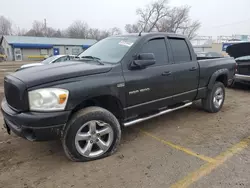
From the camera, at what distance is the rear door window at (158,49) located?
13.0ft

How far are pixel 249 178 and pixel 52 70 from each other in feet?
9.96

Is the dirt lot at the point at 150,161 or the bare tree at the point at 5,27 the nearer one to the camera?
the dirt lot at the point at 150,161

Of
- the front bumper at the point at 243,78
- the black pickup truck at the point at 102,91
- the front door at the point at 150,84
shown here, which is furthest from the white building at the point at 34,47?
the front door at the point at 150,84

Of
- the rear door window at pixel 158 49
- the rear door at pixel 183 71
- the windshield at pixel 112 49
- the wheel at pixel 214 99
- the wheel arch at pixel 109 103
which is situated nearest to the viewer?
the wheel arch at pixel 109 103

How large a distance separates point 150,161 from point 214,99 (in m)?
3.01

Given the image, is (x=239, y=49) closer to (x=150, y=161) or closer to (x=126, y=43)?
(x=126, y=43)

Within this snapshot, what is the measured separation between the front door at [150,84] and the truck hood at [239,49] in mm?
6099

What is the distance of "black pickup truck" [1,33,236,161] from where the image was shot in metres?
2.76

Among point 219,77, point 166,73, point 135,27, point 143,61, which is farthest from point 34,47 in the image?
point 143,61

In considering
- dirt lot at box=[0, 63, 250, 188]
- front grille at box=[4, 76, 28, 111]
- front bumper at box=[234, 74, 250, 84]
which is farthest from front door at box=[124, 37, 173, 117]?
front bumper at box=[234, 74, 250, 84]

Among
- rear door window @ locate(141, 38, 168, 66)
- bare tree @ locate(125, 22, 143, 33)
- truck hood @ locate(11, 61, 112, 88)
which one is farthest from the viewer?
bare tree @ locate(125, 22, 143, 33)

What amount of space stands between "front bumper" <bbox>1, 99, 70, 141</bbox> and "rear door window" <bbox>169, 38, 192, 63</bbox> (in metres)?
2.59

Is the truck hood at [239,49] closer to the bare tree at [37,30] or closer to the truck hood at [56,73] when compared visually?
the truck hood at [56,73]

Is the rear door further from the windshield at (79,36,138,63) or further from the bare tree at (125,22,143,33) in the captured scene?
the bare tree at (125,22,143,33)
